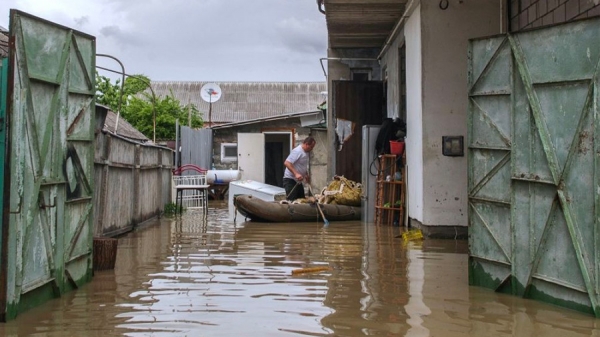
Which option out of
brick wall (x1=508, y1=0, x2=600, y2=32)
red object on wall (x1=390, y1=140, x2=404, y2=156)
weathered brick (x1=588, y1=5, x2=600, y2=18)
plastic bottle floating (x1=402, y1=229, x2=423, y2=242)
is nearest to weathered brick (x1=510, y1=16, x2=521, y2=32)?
brick wall (x1=508, y1=0, x2=600, y2=32)

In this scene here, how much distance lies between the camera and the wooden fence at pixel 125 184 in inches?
370

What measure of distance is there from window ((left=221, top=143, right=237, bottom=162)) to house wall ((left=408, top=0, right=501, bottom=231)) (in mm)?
17080

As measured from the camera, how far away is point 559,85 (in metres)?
5.23

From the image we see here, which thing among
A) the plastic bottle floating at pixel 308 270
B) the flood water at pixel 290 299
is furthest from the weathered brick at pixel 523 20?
the plastic bottle floating at pixel 308 270

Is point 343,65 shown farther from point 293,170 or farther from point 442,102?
point 442,102

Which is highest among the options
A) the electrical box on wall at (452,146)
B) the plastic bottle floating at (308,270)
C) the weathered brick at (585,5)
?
the weathered brick at (585,5)

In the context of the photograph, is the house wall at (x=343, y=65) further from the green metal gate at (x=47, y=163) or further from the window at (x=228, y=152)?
the green metal gate at (x=47, y=163)

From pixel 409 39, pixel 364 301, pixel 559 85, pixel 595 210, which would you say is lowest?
pixel 364 301

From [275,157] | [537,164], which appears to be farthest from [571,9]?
[275,157]

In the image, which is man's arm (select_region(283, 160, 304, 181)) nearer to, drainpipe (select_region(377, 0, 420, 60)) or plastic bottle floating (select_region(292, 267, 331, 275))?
drainpipe (select_region(377, 0, 420, 60))

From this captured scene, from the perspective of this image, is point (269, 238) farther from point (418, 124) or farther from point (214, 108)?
point (214, 108)

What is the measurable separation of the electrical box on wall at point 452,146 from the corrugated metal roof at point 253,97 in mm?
34682

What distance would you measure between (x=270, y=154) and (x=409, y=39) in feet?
66.9

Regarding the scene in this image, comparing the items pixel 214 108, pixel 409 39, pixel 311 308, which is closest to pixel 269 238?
pixel 409 39
